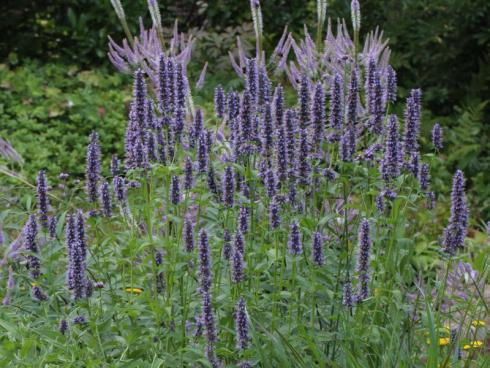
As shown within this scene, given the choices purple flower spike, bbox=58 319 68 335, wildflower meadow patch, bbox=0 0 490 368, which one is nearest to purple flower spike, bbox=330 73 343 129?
wildflower meadow patch, bbox=0 0 490 368

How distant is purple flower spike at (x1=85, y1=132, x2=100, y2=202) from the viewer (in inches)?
132

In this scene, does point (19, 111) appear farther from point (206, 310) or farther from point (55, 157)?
point (206, 310)

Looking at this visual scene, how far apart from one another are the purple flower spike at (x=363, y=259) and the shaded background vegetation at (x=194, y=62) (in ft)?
14.3

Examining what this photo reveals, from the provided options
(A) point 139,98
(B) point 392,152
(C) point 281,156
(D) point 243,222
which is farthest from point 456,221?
(A) point 139,98

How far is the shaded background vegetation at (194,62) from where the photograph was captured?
27.2 feet

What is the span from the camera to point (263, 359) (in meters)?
3.16

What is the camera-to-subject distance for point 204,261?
9.87 ft

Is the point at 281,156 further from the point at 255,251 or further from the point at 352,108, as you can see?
the point at 255,251

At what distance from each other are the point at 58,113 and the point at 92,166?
5.61 meters

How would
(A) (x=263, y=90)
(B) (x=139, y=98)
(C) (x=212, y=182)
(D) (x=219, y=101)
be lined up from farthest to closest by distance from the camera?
(D) (x=219, y=101) < (C) (x=212, y=182) < (A) (x=263, y=90) < (B) (x=139, y=98)

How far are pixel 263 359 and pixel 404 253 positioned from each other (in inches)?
38.3

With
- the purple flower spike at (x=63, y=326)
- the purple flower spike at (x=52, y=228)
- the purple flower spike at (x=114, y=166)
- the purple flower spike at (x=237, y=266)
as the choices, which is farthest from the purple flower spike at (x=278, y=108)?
the purple flower spike at (x=63, y=326)

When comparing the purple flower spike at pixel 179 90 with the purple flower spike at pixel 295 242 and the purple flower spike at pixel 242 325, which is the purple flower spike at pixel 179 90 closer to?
the purple flower spike at pixel 295 242

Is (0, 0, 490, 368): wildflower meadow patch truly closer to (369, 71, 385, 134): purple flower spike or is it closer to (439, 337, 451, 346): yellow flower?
(369, 71, 385, 134): purple flower spike
